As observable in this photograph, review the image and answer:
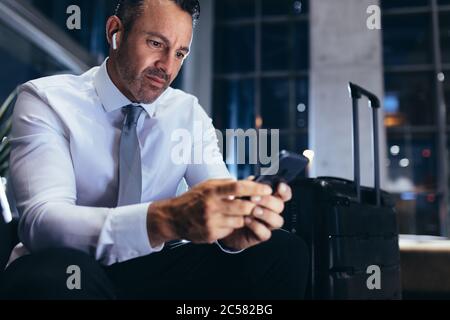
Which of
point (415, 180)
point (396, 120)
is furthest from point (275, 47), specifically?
point (415, 180)

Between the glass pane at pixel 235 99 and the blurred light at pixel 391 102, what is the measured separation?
65.4 inches

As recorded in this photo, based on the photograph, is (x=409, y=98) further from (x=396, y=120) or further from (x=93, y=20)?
(x=93, y=20)

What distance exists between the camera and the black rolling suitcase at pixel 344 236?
3.82ft

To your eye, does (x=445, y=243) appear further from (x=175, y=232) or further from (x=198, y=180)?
(x=175, y=232)

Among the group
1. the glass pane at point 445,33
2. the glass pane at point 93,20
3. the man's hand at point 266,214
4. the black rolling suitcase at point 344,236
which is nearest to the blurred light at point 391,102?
the glass pane at point 445,33

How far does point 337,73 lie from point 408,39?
1332 mm

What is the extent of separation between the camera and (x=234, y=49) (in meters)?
5.54

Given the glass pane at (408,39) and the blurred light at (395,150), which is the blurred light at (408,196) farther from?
the glass pane at (408,39)

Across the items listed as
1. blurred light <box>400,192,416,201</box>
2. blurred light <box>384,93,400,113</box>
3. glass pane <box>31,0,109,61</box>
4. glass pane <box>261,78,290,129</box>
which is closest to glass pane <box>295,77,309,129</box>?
glass pane <box>261,78,290,129</box>

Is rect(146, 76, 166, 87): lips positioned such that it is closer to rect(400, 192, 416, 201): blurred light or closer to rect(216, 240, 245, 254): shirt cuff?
rect(216, 240, 245, 254): shirt cuff
